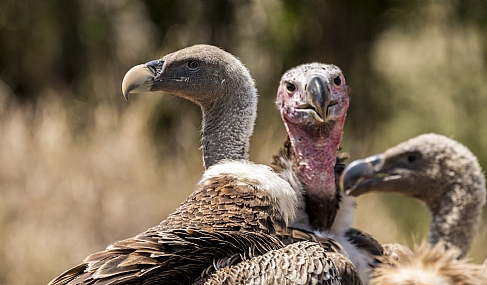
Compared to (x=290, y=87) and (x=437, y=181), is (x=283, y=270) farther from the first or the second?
(x=437, y=181)

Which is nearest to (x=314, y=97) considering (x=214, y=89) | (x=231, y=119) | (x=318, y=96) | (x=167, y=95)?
(x=318, y=96)

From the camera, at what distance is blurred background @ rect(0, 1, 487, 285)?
6.93 metres

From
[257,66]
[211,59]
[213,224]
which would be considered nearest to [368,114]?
[257,66]

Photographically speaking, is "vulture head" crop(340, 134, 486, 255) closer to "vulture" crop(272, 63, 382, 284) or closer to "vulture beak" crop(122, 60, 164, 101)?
"vulture" crop(272, 63, 382, 284)

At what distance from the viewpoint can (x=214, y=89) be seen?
3664mm

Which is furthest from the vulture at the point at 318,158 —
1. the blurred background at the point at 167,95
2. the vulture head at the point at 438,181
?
the blurred background at the point at 167,95

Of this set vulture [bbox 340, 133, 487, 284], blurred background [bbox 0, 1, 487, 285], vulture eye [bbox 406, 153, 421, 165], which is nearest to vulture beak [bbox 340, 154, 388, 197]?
vulture [bbox 340, 133, 487, 284]

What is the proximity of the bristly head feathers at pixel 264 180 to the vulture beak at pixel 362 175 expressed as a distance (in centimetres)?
65

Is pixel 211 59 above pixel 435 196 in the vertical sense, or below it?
above

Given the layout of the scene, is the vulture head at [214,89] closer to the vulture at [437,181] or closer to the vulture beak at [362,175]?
the vulture beak at [362,175]

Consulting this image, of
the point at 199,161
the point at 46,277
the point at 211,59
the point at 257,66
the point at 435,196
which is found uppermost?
the point at 257,66

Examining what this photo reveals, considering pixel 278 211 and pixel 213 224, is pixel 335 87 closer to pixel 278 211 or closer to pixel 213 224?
pixel 278 211

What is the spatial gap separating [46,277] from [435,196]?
3703 mm

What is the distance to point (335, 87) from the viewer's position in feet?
11.5
